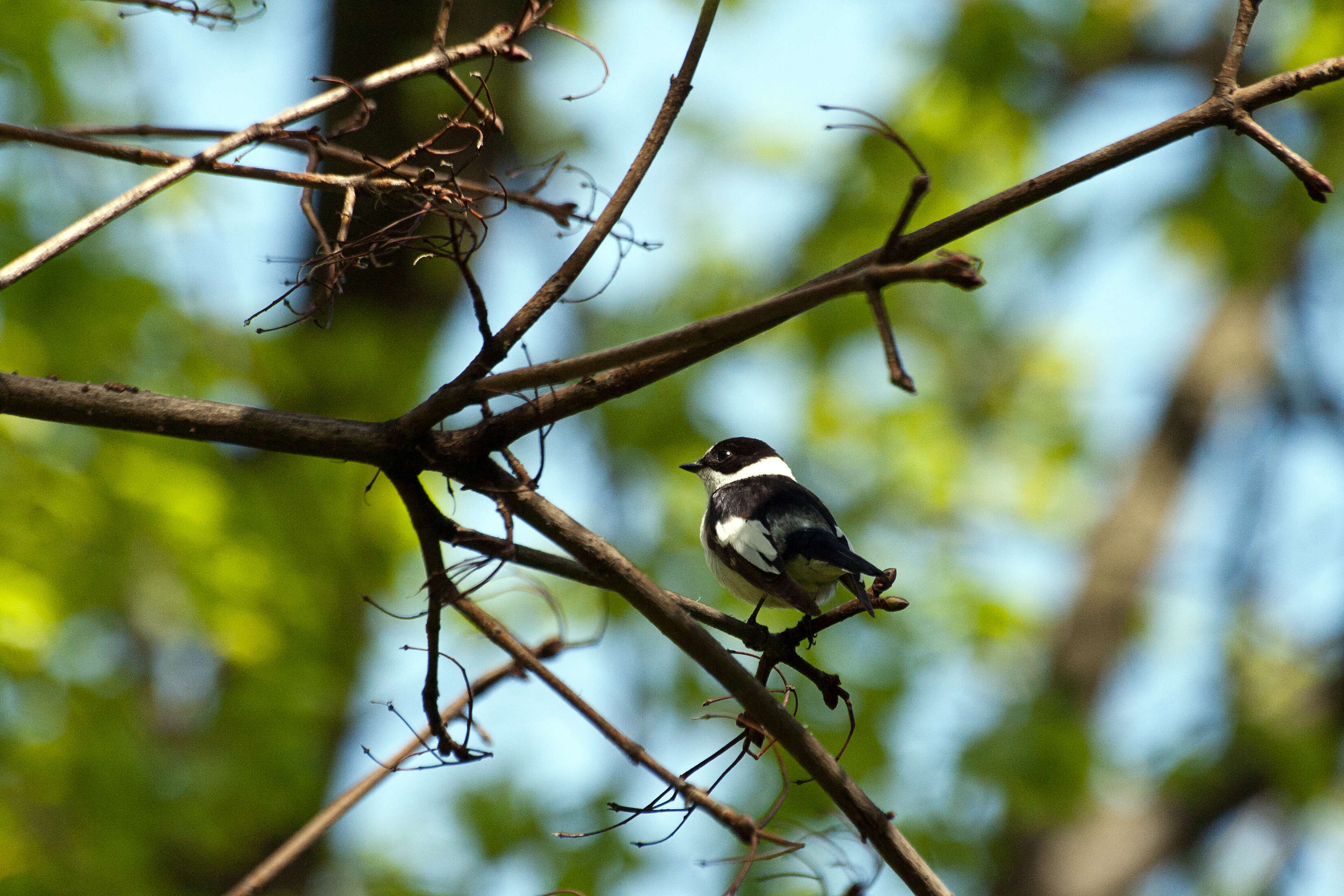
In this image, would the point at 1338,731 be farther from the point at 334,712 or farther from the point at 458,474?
the point at 458,474

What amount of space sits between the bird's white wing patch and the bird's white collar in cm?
87

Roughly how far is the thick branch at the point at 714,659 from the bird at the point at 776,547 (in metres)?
0.56

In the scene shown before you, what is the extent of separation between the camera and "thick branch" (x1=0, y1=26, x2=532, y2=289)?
5.14 feet

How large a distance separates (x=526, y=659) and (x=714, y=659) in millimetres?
416

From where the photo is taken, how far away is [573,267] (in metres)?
1.54

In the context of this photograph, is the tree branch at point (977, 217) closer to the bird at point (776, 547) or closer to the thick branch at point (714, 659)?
the thick branch at point (714, 659)

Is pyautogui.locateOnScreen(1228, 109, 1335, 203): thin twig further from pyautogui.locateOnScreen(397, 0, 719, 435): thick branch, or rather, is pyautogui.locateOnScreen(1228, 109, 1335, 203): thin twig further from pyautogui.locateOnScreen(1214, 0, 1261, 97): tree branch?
pyautogui.locateOnScreen(397, 0, 719, 435): thick branch

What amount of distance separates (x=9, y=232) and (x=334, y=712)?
2757 millimetres

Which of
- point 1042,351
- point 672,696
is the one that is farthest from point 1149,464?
point 672,696

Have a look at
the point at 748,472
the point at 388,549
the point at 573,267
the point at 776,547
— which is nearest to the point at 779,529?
the point at 776,547

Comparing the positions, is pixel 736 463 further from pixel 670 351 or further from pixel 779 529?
pixel 670 351

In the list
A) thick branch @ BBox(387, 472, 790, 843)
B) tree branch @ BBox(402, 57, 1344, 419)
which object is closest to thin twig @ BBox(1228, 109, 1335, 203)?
tree branch @ BBox(402, 57, 1344, 419)

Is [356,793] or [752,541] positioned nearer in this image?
[356,793]

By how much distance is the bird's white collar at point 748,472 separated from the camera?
3693 mm
